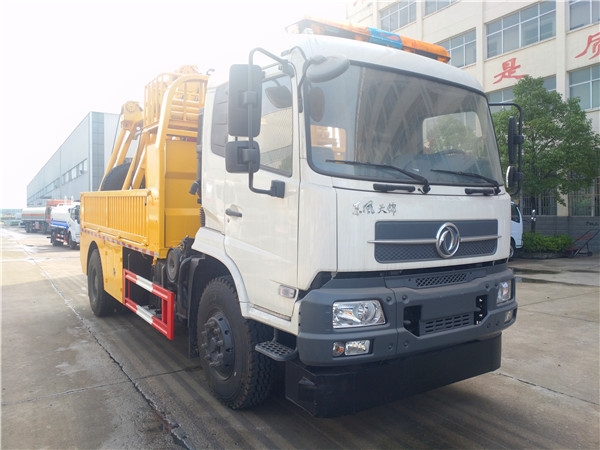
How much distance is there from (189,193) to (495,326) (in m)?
3.09

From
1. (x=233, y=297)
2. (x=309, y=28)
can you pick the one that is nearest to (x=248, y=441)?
(x=233, y=297)

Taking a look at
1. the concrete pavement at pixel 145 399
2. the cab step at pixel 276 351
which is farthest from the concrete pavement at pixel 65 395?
the cab step at pixel 276 351

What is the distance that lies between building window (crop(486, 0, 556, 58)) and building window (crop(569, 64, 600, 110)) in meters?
2.16

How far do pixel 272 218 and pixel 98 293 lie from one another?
→ 197 inches

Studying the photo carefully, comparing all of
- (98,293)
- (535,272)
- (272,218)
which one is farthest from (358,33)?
(535,272)

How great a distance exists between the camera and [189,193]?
16.0 feet

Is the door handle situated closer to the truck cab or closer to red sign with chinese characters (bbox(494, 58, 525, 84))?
the truck cab

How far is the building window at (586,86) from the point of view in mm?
19516

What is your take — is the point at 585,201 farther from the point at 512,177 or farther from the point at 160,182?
the point at 160,182

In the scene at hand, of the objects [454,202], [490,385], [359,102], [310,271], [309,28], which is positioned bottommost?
[490,385]

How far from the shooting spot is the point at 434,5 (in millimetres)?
26047

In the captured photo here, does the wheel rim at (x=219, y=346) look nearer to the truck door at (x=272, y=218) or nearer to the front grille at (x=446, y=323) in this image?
the truck door at (x=272, y=218)

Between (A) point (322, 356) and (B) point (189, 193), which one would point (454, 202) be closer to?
(A) point (322, 356)

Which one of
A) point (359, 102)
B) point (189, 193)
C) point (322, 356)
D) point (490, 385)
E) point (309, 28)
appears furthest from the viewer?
point (189, 193)
